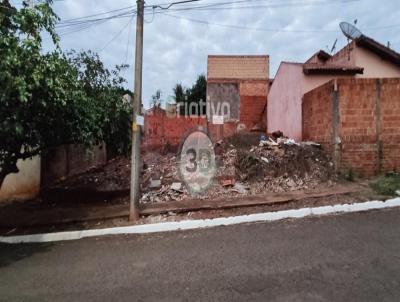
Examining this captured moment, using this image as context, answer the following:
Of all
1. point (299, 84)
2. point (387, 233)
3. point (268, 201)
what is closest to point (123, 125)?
point (268, 201)

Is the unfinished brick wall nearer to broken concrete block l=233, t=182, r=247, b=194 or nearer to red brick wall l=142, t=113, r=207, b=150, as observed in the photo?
broken concrete block l=233, t=182, r=247, b=194

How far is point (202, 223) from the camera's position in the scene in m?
6.75

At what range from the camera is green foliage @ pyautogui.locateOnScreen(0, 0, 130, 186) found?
4.79m

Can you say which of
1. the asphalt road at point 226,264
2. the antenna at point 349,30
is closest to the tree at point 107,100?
the asphalt road at point 226,264

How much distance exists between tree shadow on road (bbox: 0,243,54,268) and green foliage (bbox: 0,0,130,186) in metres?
1.44

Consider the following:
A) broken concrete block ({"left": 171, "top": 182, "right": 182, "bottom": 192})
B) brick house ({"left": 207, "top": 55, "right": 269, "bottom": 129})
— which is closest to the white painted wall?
broken concrete block ({"left": 171, "top": 182, "right": 182, "bottom": 192})

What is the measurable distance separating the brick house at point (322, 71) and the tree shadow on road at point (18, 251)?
9.02 m

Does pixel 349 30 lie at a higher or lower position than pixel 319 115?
higher

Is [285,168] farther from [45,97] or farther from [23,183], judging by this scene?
[23,183]

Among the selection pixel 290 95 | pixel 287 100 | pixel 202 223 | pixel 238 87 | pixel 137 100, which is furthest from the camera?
pixel 238 87

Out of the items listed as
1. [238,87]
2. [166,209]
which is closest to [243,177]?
[166,209]

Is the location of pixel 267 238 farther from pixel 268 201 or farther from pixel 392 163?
pixel 392 163

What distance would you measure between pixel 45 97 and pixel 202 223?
3666 millimetres

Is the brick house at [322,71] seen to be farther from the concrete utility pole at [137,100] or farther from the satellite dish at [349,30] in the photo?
the concrete utility pole at [137,100]
